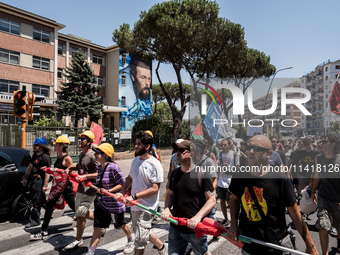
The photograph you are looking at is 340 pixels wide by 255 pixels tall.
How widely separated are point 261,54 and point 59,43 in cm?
2189

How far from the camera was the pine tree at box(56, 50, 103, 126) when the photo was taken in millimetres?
24922

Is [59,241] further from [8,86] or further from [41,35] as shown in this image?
[41,35]

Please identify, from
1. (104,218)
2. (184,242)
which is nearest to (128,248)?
(104,218)

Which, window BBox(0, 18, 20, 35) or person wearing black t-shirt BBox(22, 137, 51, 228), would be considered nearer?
person wearing black t-shirt BBox(22, 137, 51, 228)

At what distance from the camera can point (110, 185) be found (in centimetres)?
414

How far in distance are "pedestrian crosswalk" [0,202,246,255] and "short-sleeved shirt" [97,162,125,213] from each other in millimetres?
815

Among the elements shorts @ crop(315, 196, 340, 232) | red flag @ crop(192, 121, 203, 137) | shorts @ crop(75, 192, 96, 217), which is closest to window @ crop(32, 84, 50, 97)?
shorts @ crop(75, 192, 96, 217)

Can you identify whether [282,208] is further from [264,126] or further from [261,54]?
[261,54]

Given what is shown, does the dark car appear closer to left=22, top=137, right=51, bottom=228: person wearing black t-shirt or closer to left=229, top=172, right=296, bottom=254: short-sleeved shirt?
left=22, top=137, right=51, bottom=228: person wearing black t-shirt

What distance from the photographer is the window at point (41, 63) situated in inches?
1059

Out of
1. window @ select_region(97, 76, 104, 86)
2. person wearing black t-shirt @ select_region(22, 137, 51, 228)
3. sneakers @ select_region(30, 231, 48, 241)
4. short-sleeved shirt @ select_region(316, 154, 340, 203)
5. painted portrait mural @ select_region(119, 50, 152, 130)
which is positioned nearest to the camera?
short-sleeved shirt @ select_region(316, 154, 340, 203)

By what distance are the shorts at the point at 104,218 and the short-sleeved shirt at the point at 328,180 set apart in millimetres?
3133

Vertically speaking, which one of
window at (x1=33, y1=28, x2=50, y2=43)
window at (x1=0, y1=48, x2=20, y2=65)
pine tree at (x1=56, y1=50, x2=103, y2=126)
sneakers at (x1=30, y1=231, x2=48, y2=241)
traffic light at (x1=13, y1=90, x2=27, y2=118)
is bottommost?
sneakers at (x1=30, y1=231, x2=48, y2=241)

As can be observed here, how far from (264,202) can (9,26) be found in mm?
29370
